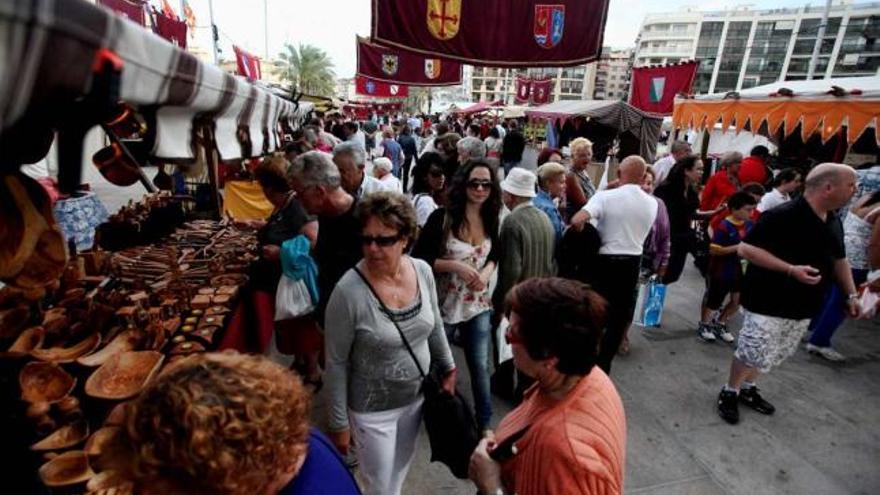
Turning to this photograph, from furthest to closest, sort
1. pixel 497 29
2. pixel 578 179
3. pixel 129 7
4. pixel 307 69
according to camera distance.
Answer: pixel 307 69 < pixel 129 7 < pixel 578 179 < pixel 497 29

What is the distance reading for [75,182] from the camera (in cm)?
104

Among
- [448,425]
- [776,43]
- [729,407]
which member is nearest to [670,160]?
[729,407]

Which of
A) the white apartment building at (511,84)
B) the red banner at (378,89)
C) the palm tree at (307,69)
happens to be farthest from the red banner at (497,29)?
the white apartment building at (511,84)

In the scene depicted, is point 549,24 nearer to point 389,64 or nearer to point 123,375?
point 123,375

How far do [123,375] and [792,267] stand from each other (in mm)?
4119

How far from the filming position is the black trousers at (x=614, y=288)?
3.54 m

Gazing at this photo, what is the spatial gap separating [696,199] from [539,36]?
2.63 meters

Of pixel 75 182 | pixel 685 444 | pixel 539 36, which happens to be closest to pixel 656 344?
pixel 685 444

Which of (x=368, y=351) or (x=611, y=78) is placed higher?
(x=611, y=78)

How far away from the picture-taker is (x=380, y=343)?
1865 mm

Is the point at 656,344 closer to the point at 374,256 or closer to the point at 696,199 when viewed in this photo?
the point at 696,199

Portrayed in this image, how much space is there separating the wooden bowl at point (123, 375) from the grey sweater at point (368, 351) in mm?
922

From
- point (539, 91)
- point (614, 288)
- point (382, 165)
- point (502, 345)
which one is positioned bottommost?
point (502, 345)

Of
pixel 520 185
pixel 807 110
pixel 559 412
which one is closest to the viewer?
pixel 559 412
